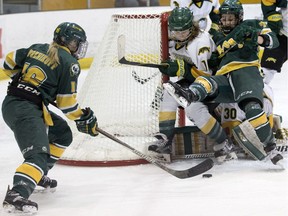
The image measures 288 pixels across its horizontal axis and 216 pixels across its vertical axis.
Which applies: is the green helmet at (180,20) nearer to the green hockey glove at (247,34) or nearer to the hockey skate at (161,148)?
the green hockey glove at (247,34)

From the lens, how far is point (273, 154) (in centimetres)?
358

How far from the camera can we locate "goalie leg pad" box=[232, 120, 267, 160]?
11.6 ft

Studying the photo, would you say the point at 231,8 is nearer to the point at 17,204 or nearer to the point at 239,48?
the point at 239,48

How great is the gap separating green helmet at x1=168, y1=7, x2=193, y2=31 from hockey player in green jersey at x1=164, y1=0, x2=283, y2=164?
0.21m

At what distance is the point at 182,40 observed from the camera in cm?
377

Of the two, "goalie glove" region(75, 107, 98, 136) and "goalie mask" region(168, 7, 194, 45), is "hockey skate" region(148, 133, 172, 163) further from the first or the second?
"goalie glove" region(75, 107, 98, 136)

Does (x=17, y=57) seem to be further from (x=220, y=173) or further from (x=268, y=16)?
(x=268, y=16)

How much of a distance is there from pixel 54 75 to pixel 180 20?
2.99 ft

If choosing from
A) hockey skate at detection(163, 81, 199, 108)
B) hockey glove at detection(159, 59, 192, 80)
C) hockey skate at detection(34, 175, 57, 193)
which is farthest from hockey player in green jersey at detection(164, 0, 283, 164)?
hockey skate at detection(34, 175, 57, 193)

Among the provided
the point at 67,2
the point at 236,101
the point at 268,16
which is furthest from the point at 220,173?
the point at 67,2

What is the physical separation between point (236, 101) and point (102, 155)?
0.76 meters

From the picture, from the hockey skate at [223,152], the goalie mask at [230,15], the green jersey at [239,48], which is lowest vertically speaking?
the hockey skate at [223,152]

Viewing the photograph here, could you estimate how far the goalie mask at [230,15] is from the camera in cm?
378

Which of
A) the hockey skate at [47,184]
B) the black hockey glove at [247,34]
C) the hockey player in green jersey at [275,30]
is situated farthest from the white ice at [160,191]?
the hockey player in green jersey at [275,30]
